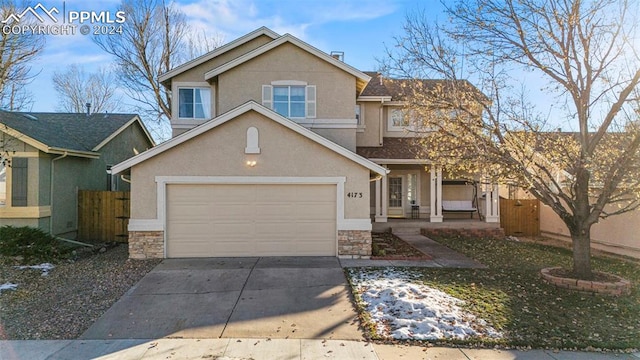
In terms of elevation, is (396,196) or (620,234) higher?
A: (396,196)

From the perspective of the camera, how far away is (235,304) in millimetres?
6984

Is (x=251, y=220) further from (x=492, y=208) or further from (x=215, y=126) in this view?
(x=492, y=208)

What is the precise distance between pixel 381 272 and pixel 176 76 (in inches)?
416

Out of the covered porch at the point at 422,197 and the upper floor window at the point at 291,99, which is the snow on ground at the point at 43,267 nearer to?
the upper floor window at the point at 291,99

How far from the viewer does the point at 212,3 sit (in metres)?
11.6

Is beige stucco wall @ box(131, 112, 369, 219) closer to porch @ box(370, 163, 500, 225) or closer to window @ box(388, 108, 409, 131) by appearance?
porch @ box(370, 163, 500, 225)

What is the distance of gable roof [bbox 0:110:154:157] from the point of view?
12.0m

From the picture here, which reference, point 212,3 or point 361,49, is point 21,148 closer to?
point 212,3

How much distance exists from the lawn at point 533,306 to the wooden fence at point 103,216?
9.62 meters

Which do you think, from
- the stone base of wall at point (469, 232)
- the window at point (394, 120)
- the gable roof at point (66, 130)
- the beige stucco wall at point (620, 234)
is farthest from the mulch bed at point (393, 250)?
the gable roof at point (66, 130)

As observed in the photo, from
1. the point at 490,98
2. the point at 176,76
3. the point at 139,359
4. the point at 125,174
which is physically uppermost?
the point at 176,76

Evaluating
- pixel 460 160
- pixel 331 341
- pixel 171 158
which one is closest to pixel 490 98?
pixel 460 160

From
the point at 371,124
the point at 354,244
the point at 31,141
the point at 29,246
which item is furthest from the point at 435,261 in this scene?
the point at 31,141

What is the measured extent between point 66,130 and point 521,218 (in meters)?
19.7
